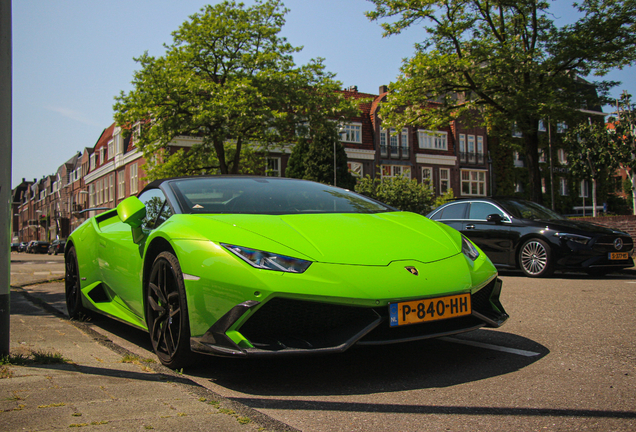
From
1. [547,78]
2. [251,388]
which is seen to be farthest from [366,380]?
[547,78]

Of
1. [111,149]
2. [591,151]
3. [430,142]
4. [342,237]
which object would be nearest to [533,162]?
[342,237]

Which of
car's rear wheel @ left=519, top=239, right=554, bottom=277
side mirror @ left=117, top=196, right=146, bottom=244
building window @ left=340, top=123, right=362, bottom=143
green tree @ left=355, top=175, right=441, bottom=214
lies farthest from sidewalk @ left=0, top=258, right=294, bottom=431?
building window @ left=340, top=123, right=362, bottom=143

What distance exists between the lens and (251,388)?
2.99 meters

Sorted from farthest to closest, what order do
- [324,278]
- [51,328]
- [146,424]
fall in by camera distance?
[51,328] → [324,278] → [146,424]

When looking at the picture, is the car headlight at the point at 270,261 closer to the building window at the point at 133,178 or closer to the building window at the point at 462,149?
the building window at the point at 133,178

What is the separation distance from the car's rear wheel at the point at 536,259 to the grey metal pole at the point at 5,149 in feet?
27.4

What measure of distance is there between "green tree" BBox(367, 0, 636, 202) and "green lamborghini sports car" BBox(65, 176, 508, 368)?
47.3 feet

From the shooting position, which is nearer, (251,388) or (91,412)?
(91,412)

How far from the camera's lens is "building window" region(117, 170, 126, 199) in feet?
155

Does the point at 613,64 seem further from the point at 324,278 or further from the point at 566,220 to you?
the point at 324,278

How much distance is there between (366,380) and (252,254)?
3.15 ft

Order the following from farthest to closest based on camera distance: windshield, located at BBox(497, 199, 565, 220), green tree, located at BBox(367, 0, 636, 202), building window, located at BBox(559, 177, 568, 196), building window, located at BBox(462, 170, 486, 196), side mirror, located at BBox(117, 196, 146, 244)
→ building window, located at BBox(559, 177, 568, 196), building window, located at BBox(462, 170, 486, 196), green tree, located at BBox(367, 0, 636, 202), windshield, located at BBox(497, 199, 565, 220), side mirror, located at BBox(117, 196, 146, 244)

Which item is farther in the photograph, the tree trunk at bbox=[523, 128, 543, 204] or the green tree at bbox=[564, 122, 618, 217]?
the green tree at bbox=[564, 122, 618, 217]

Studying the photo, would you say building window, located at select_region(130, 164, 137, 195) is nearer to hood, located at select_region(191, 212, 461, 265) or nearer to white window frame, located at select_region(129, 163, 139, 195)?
white window frame, located at select_region(129, 163, 139, 195)
